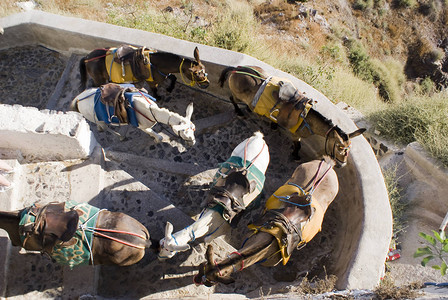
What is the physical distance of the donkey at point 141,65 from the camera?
5.42 meters

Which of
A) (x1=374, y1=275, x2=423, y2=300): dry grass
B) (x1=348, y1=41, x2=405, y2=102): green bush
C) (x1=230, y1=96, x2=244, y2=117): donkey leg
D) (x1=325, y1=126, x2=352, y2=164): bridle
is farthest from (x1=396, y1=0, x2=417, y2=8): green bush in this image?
(x1=374, y1=275, x2=423, y2=300): dry grass

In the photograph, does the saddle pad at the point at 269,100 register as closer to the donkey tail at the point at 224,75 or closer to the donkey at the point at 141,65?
the donkey tail at the point at 224,75

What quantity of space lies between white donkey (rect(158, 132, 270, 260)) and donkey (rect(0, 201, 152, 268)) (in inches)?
14.4

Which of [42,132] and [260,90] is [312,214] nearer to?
[260,90]

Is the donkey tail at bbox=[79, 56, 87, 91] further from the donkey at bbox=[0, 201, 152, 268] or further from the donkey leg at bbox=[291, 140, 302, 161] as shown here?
the donkey leg at bbox=[291, 140, 302, 161]

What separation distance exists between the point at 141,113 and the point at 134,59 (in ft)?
3.21

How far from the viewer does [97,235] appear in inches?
153

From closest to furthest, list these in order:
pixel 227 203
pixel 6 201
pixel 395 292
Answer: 1. pixel 395 292
2. pixel 227 203
3. pixel 6 201

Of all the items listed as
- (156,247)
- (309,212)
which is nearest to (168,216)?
(156,247)

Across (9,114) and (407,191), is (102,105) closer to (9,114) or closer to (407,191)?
(9,114)

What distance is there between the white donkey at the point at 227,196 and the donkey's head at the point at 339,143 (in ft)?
2.97

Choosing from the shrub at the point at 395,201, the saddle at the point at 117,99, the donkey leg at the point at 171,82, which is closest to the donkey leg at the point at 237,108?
the donkey leg at the point at 171,82

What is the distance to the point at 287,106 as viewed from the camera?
5.07m

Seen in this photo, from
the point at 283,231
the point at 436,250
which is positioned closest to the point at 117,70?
the point at 283,231
